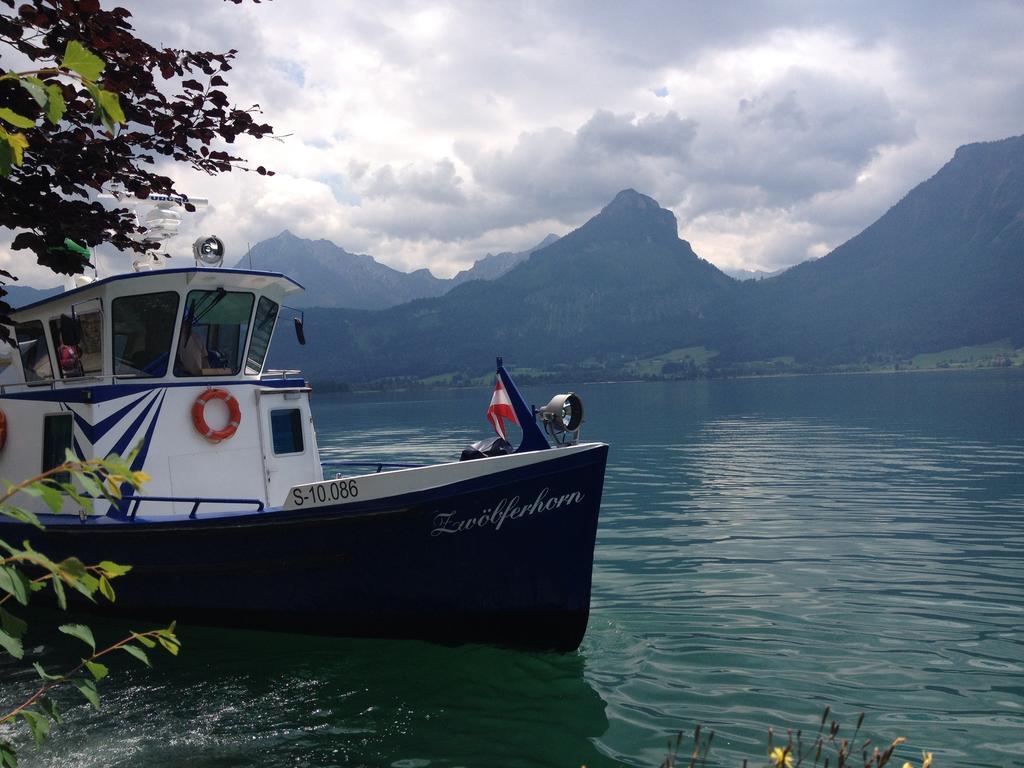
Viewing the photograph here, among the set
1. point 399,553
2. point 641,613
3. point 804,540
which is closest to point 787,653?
point 641,613

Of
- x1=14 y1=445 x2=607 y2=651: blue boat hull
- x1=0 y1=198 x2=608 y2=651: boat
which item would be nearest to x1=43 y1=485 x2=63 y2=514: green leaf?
x1=0 y1=198 x2=608 y2=651: boat

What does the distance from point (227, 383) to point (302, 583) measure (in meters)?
3.66

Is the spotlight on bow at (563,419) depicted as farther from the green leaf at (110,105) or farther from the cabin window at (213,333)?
the green leaf at (110,105)

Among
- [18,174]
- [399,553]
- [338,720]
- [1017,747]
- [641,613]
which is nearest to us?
[18,174]

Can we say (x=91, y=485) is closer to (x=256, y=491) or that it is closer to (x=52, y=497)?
(x=52, y=497)

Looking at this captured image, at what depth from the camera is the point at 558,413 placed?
9.16 metres

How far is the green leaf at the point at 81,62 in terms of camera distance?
2184 mm

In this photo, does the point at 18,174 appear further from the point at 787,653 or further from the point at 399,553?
the point at 787,653

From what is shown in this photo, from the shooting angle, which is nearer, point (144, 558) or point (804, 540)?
point (144, 558)

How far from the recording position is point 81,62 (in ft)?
7.21

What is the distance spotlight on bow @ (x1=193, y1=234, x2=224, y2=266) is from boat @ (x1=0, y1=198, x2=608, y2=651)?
0.09ft

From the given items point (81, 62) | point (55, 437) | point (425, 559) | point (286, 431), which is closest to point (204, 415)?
point (286, 431)

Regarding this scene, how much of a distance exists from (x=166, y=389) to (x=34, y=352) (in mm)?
3046

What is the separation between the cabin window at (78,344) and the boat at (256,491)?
0.04 metres
